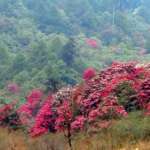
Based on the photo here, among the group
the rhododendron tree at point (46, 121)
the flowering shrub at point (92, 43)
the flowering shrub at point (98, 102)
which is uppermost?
the flowering shrub at point (92, 43)

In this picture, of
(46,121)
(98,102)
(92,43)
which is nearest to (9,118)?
(46,121)

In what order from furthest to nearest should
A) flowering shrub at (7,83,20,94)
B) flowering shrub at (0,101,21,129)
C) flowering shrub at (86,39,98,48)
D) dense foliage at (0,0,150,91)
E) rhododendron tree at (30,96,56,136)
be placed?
1. flowering shrub at (86,39,98,48)
2. dense foliage at (0,0,150,91)
3. flowering shrub at (7,83,20,94)
4. flowering shrub at (0,101,21,129)
5. rhododendron tree at (30,96,56,136)

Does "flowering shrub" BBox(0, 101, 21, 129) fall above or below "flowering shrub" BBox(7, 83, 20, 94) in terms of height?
above

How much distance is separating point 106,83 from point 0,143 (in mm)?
4890

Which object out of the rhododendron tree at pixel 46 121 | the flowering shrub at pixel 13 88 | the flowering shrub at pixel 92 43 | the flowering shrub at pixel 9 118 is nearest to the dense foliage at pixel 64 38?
the flowering shrub at pixel 92 43

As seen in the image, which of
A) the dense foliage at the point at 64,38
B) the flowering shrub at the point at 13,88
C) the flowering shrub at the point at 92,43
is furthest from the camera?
the flowering shrub at the point at 92,43

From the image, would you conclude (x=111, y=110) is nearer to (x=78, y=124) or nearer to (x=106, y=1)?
(x=78, y=124)

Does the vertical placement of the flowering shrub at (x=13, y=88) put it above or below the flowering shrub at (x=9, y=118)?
below

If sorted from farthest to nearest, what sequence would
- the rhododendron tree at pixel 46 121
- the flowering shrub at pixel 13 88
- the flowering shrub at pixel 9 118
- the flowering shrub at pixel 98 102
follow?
the flowering shrub at pixel 13 88 → the flowering shrub at pixel 9 118 → the rhododendron tree at pixel 46 121 → the flowering shrub at pixel 98 102

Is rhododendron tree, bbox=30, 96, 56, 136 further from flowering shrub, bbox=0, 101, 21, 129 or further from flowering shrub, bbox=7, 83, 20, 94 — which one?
flowering shrub, bbox=7, 83, 20, 94

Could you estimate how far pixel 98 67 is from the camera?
47469mm

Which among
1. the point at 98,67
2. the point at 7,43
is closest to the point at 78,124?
the point at 98,67

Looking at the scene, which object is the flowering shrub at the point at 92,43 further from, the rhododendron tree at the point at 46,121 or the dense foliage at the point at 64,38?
the rhododendron tree at the point at 46,121

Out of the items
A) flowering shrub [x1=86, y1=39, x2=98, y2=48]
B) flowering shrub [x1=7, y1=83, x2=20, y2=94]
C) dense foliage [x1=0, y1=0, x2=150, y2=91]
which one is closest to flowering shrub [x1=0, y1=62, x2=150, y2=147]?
dense foliage [x1=0, y1=0, x2=150, y2=91]
